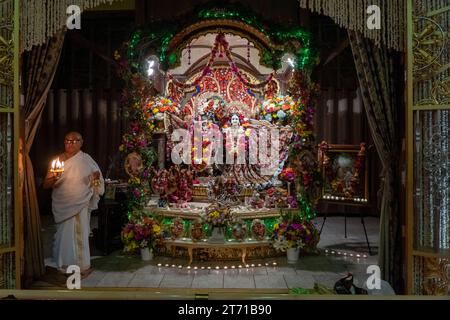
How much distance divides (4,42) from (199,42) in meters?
3.81

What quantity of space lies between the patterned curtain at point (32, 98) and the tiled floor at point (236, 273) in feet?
1.64

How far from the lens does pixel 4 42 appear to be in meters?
4.10

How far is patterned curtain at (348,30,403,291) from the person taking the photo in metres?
4.48

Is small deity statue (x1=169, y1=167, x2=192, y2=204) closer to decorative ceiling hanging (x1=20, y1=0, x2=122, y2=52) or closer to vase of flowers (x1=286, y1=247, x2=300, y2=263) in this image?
vase of flowers (x1=286, y1=247, x2=300, y2=263)

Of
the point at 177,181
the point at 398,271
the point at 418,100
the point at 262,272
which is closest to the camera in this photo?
the point at 418,100

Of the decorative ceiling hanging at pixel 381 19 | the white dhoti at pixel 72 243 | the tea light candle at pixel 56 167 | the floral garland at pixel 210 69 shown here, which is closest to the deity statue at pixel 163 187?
the white dhoti at pixel 72 243

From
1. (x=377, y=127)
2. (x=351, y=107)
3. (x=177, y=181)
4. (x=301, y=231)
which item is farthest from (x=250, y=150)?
(x=351, y=107)

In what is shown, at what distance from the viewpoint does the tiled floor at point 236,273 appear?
4.93 m

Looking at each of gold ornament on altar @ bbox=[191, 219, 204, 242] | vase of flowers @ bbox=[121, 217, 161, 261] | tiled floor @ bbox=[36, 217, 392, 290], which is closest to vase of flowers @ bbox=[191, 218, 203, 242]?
gold ornament on altar @ bbox=[191, 219, 204, 242]

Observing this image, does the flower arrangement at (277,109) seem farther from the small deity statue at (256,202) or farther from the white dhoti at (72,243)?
the white dhoti at (72,243)

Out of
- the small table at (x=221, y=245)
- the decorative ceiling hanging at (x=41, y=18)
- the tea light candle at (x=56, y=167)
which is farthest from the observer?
the small table at (x=221, y=245)

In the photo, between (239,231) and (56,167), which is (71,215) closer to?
(56,167)

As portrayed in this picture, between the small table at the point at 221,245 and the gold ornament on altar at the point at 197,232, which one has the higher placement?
the gold ornament on altar at the point at 197,232

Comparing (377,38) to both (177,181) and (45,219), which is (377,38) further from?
(45,219)
